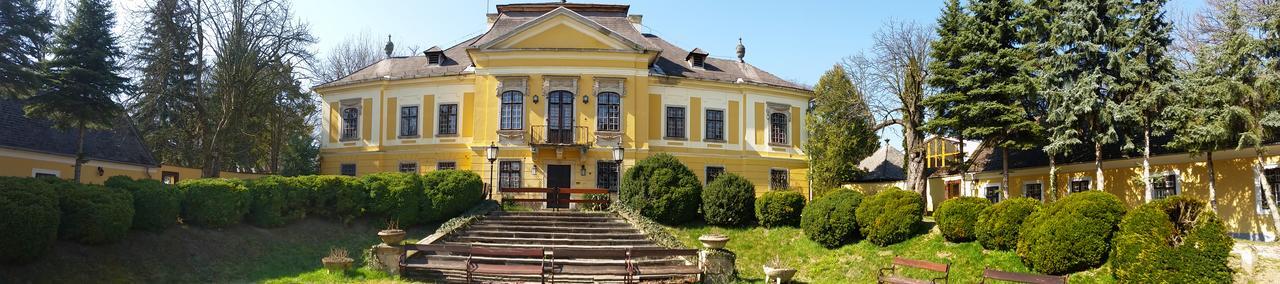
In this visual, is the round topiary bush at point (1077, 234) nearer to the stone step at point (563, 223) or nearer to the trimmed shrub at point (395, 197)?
the stone step at point (563, 223)

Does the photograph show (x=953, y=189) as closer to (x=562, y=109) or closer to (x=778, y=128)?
(x=778, y=128)

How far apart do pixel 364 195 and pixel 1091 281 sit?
1705cm

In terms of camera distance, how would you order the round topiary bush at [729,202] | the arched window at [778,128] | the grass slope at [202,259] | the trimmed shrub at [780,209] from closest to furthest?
the grass slope at [202,259]
the trimmed shrub at [780,209]
the round topiary bush at [729,202]
the arched window at [778,128]

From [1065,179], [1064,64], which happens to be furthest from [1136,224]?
[1065,179]

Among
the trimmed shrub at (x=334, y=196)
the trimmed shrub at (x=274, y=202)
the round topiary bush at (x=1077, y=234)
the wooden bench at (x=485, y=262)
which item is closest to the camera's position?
the round topiary bush at (x=1077, y=234)

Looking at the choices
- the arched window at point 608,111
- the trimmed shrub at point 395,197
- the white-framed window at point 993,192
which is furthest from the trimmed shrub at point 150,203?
the white-framed window at point 993,192

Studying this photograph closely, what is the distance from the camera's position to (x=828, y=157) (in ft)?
96.5

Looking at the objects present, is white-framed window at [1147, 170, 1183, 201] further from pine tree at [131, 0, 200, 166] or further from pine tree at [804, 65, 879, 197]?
pine tree at [131, 0, 200, 166]

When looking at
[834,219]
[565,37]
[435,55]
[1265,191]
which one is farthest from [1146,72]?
[435,55]

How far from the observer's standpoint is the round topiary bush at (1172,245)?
1166 centimetres

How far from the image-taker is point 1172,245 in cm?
1230

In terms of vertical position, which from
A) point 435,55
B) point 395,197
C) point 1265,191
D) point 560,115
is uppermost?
point 435,55

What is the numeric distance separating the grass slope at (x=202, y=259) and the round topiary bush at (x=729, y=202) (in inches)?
363

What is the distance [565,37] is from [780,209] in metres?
11.6
